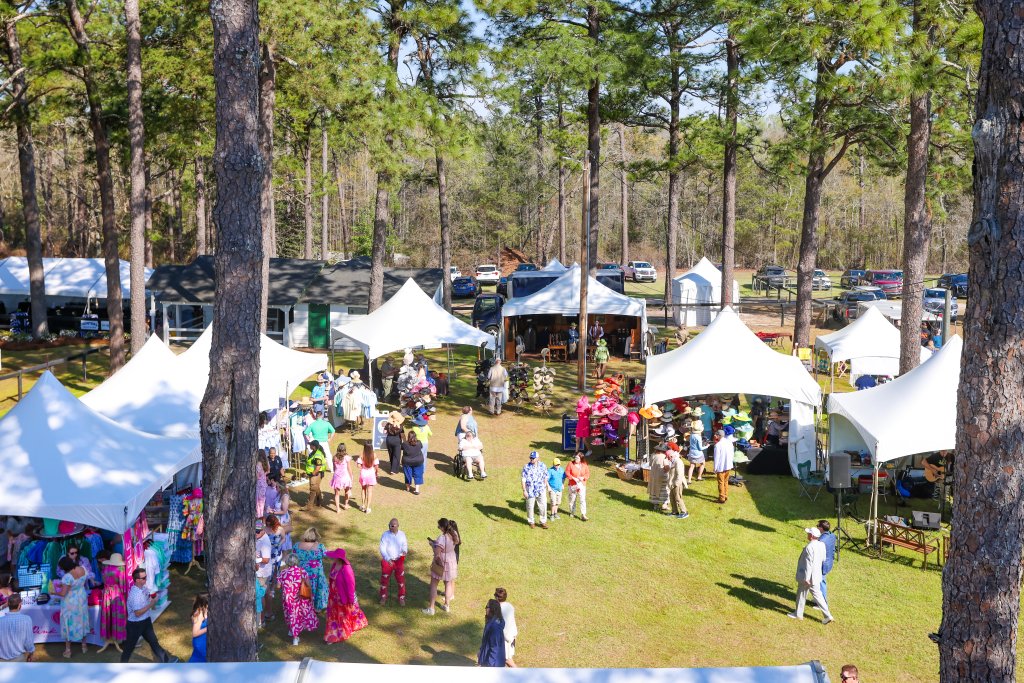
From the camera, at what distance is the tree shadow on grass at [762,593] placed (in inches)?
394

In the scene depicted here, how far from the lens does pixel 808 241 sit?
73.7 feet

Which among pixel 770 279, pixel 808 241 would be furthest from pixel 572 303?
pixel 770 279

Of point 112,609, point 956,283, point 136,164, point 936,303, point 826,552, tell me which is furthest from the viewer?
point 956,283

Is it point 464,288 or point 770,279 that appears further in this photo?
point 770,279

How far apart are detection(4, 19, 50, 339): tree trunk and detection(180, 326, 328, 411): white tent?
837 centimetres

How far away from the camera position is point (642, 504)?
1346 centimetres

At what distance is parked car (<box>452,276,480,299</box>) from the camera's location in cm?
4191

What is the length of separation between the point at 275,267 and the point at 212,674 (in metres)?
24.1

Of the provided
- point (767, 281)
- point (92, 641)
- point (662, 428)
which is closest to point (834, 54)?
point (662, 428)

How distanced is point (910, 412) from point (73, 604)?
10909 millimetres

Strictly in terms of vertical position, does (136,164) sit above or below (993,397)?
above

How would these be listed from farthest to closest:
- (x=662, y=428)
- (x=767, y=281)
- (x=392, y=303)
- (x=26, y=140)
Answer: (x=767, y=281) → (x=26, y=140) → (x=392, y=303) → (x=662, y=428)

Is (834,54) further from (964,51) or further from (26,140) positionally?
(26,140)

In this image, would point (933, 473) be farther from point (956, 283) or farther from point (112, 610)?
point (956, 283)
